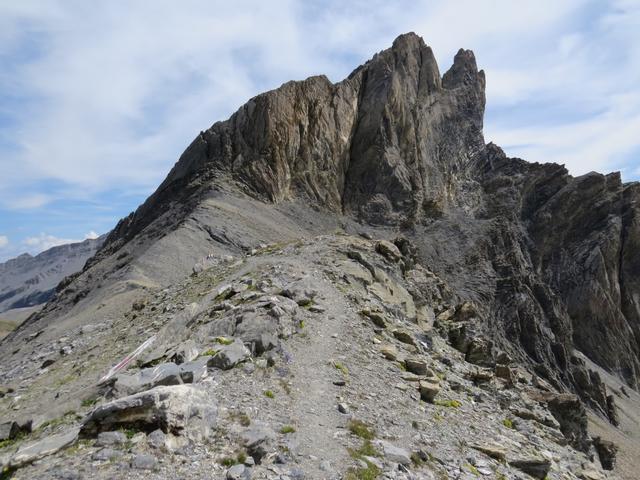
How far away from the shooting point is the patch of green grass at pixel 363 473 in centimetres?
1055

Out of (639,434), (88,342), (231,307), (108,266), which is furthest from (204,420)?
(639,434)

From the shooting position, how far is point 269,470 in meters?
10.1

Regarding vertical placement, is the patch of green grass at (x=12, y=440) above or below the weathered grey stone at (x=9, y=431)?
below

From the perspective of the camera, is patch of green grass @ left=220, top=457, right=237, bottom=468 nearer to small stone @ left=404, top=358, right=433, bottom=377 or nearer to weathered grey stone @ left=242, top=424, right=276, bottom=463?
weathered grey stone @ left=242, top=424, right=276, bottom=463

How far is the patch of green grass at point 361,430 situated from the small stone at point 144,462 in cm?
490

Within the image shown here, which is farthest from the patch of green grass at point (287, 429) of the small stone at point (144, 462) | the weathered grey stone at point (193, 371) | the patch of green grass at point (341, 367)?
the patch of green grass at point (341, 367)

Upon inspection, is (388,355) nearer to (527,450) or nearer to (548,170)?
(527,450)

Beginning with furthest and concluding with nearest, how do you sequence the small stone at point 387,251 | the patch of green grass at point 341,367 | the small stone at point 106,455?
1. the small stone at point 387,251
2. the patch of green grass at point 341,367
3. the small stone at point 106,455

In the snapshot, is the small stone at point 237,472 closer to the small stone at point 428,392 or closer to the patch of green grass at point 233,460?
the patch of green grass at point 233,460

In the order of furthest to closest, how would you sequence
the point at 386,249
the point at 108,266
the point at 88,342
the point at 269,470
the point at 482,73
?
the point at 482,73, the point at 108,266, the point at 386,249, the point at 88,342, the point at 269,470

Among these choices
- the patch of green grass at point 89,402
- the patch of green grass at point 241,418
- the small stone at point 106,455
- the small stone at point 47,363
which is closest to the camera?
the small stone at point 106,455

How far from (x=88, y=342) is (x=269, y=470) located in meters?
19.9

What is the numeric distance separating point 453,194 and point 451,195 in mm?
993

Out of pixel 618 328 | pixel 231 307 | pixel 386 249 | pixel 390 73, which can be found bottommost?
pixel 618 328
